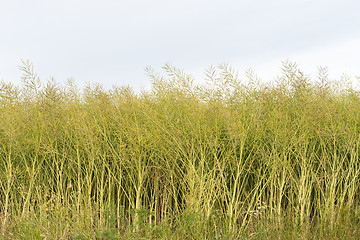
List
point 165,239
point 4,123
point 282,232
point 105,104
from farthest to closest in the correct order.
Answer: point 105,104
point 4,123
point 282,232
point 165,239

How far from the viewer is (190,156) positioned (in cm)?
455

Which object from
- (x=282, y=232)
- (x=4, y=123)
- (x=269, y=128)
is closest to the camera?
(x=282, y=232)

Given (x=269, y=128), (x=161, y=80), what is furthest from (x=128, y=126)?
(x=269, y=128)

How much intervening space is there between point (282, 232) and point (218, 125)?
166 cm

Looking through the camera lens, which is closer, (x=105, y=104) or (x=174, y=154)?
(x=174, y=154)

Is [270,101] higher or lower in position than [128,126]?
higher

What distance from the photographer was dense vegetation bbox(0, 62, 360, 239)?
4.55 meters

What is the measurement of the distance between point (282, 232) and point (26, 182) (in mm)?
4102

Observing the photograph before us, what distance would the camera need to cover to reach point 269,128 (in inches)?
194

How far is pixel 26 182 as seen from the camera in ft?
19.1

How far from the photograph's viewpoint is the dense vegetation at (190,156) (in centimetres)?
455

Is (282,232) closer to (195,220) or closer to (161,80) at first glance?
(195,220)

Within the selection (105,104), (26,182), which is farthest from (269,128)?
(26,182)

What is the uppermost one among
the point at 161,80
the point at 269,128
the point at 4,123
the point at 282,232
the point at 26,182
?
the point at 161,80
